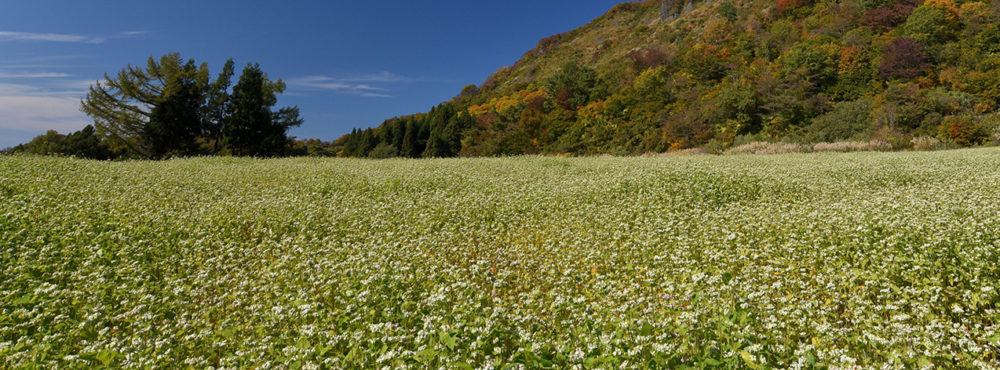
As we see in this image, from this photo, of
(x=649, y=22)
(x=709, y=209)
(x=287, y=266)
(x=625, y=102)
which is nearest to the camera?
(x=287, y=266)

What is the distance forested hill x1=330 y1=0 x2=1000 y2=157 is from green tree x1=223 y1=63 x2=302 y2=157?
74.6ft

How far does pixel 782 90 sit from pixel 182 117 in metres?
57.8

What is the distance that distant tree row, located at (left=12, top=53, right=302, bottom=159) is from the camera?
35406 mm

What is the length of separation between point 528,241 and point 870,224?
540 cm

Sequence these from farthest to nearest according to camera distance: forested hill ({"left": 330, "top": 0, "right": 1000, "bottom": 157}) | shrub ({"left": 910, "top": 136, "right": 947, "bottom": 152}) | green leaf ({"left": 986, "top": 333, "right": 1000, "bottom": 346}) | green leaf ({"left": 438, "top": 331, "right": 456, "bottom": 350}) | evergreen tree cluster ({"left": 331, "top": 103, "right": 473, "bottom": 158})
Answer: evergreen tree cluster ({"left": 331, "top": 103, "right": 473, "bottom": 158}), forested hill ({"left": 330, "top": 0, "right": 1000, "bottom": 157}), shrub ({"left": 910, "top": 136, "right": 947, "bottom": 152}), green leaf ({"left": 438, "top": 331, "right": 456, "bottom": 350}), green leaf ({"left": 986, "top": 333, "right": 1000, "bottom": 346})

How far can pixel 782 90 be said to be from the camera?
42.5 metres

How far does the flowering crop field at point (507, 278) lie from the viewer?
142 inches

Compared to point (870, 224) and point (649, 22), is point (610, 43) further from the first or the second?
point (870, 224)

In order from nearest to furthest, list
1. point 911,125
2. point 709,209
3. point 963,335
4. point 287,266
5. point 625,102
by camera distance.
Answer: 1. point 963,335
2. point 287,266
3. point 709,209
4. point 911,125
5. point 625,102

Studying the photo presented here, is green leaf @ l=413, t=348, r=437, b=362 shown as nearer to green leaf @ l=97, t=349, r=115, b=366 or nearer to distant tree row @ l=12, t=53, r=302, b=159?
green leaf @ l=97, t=349, r=115, b=366

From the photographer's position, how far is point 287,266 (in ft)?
21.0

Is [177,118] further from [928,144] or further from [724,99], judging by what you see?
[928,144]

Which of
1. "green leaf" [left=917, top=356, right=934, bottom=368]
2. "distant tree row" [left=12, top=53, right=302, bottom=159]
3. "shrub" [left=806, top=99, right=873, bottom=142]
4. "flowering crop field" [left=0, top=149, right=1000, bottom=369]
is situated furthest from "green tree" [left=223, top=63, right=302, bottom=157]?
"shrub" [left=806, top=99, right=873, bottom=142]

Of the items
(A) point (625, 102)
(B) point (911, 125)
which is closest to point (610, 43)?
(A) point (625, 102)
